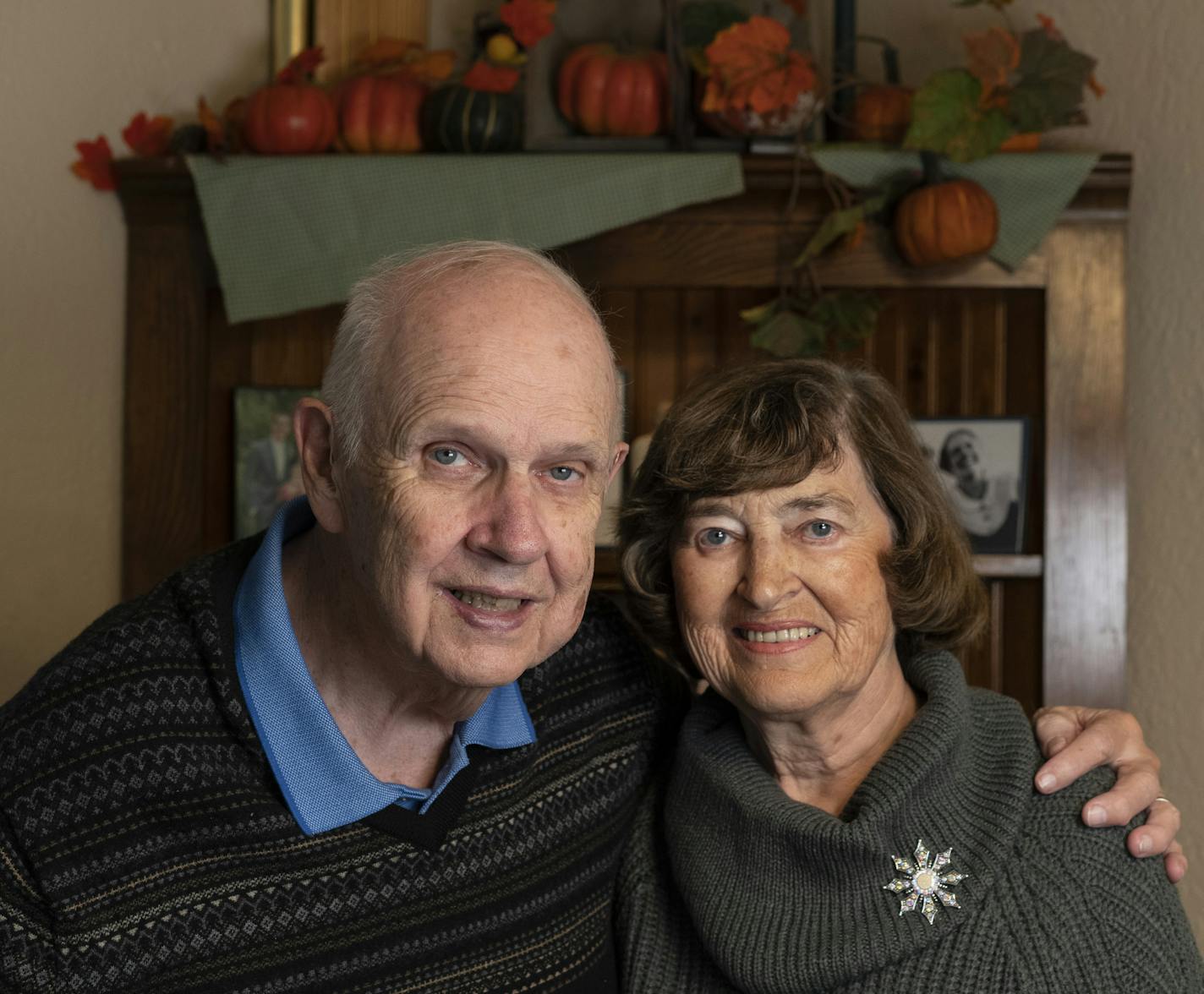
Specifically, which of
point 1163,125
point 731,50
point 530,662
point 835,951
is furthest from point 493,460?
point 1163,125

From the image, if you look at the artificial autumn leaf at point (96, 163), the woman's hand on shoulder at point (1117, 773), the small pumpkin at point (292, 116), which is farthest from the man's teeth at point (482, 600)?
the artificial autumn leaf at point (96, 163)

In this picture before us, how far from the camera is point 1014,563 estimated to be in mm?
2627

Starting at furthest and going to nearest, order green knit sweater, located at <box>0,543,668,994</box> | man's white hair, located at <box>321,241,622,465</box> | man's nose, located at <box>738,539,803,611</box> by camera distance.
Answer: man's nose, located at <box>738,539,803,611</box>, man's white hair, located at <box>321,241,622,465</box>, green knit sweater, located at <box>0,543,668,994</box>

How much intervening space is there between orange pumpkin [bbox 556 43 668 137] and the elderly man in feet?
4.09

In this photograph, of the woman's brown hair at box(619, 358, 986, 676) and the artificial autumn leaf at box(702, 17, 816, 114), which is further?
the artificial autumn leaf at box(702, 17, 816, 114)

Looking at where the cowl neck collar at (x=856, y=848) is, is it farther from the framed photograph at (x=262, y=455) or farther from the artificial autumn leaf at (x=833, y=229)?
the framed photograph at (x=262, y=455)

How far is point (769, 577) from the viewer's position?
58.0 inches

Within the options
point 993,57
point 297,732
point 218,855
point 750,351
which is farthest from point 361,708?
point 993,57

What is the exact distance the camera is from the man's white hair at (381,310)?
134cm

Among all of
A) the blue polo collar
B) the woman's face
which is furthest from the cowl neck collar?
the blue polo collar

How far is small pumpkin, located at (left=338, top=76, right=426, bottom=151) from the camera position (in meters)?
2.56

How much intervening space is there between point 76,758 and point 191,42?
1.93 meters

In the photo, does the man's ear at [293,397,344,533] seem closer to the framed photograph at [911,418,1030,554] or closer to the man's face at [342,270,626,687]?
the man's face at [342,270,626,687]

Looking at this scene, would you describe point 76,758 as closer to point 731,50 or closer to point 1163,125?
point 731,50
